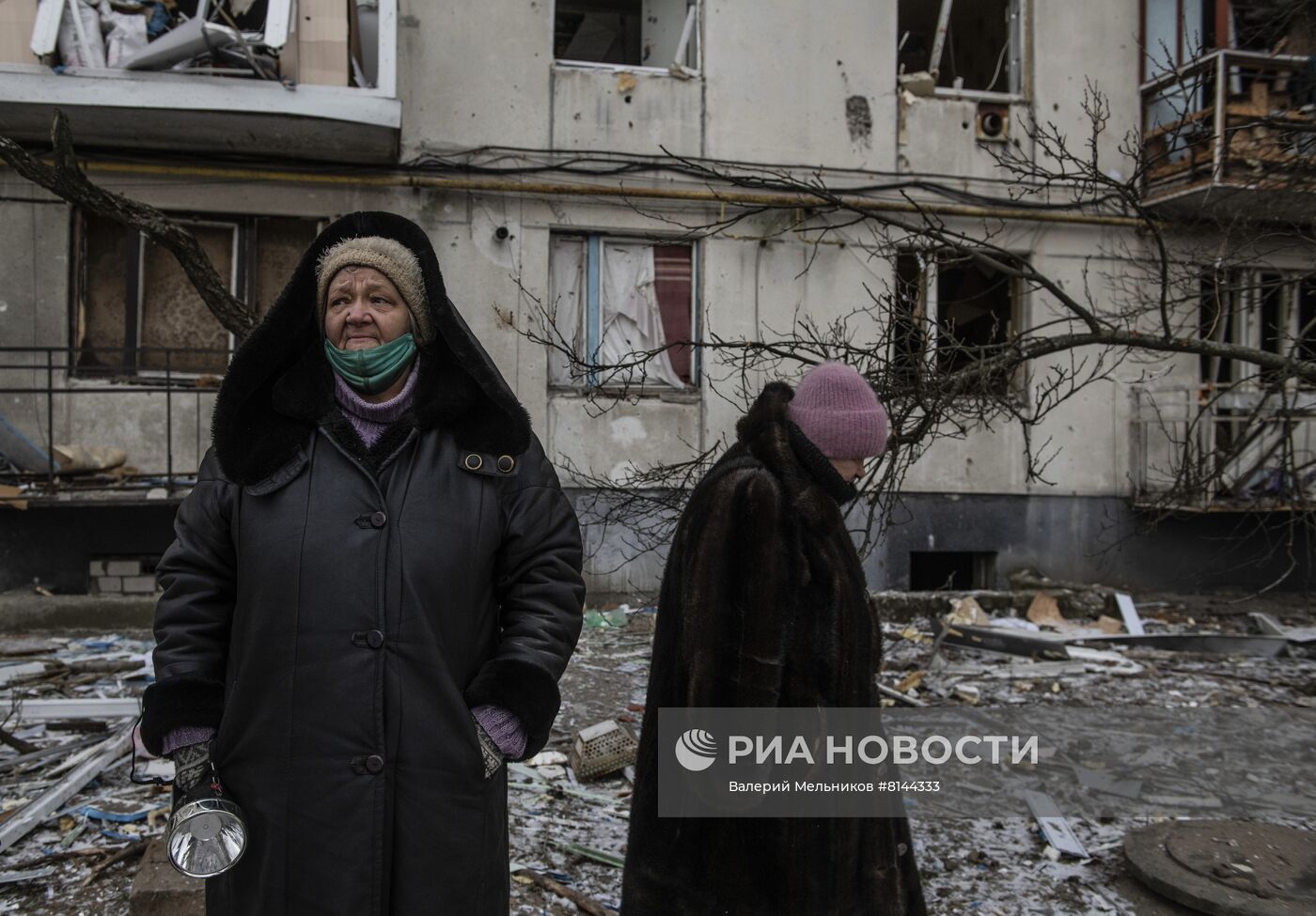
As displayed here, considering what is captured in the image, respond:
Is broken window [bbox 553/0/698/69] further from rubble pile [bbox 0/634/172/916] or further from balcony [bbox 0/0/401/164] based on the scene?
rubble pile [bbox 0/634/172/916]

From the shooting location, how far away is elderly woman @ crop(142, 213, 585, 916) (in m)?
1.79

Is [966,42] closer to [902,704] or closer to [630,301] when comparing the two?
[630,301]

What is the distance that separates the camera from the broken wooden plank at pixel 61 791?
3883 millimetres

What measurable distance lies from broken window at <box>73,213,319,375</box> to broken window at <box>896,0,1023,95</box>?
725cm

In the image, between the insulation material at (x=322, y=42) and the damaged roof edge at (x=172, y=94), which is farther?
the insulation material at (x=322, y=42)

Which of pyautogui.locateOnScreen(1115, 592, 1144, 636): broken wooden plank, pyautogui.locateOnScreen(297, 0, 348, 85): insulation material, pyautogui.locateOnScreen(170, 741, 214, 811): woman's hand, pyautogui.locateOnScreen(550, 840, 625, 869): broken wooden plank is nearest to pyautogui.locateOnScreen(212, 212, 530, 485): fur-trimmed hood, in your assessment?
pyautogui.locateOnScreen(170, 741, 214, 811): woman's hand

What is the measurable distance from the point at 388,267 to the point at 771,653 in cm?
122

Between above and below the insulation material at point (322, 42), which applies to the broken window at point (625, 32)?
above

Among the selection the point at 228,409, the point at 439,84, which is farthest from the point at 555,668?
the point at 439,84

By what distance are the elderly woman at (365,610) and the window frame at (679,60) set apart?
832 centimetres

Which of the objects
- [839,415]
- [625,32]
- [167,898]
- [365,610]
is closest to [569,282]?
[625,32]

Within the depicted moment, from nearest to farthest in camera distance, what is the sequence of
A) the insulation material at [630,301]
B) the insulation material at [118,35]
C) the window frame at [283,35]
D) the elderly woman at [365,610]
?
the elderly woman at [365,610] < the window frame at [283,35] < the insulation material at [118,35] < the insulation material at [630,301]

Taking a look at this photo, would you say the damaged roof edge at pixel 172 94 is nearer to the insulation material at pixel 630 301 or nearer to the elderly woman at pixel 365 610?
the insulation material at pixel 630 301

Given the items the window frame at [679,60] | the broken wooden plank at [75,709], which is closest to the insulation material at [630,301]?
the window frame at [679,60]
